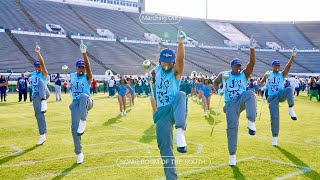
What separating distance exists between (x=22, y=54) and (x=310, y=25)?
71861 millimetres

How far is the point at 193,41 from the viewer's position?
69875 mm

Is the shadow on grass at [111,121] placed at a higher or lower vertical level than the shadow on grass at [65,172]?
lower

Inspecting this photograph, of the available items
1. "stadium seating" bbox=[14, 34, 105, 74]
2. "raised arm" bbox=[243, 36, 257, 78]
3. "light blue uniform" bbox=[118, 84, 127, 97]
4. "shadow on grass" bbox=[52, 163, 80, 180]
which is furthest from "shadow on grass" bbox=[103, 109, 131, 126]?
"stadium seating" bbox=[14, 34, 105, 74]

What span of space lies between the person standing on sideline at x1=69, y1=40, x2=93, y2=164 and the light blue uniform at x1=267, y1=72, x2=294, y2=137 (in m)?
5.56

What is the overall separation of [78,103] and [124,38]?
189ft

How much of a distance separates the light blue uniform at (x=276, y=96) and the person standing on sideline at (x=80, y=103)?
18.2 ft

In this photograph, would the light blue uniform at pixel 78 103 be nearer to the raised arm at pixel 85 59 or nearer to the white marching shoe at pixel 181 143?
the raised arm at pixel 85 59

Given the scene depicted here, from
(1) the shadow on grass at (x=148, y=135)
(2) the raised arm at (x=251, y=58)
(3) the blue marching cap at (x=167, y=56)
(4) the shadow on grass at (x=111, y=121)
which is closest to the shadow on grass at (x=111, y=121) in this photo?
(4) the shadow on grass at (x=111, y=121)

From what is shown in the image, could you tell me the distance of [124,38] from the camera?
64250 mm

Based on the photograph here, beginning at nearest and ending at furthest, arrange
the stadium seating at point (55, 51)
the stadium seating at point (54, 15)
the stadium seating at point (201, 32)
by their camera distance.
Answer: the stadium seating at point (55, 51) → the stadium seating at point (54, 15) → the stadium seating at point (201, 32)

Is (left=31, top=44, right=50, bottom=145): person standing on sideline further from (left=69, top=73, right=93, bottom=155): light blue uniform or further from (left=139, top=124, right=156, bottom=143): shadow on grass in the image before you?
(left=139, top=124, right=156, bottom=143): shadow on grass

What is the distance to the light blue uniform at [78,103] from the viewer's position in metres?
7.57

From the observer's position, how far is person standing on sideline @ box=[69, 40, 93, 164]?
24.7ft

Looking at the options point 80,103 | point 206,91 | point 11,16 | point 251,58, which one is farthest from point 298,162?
point 11,16
